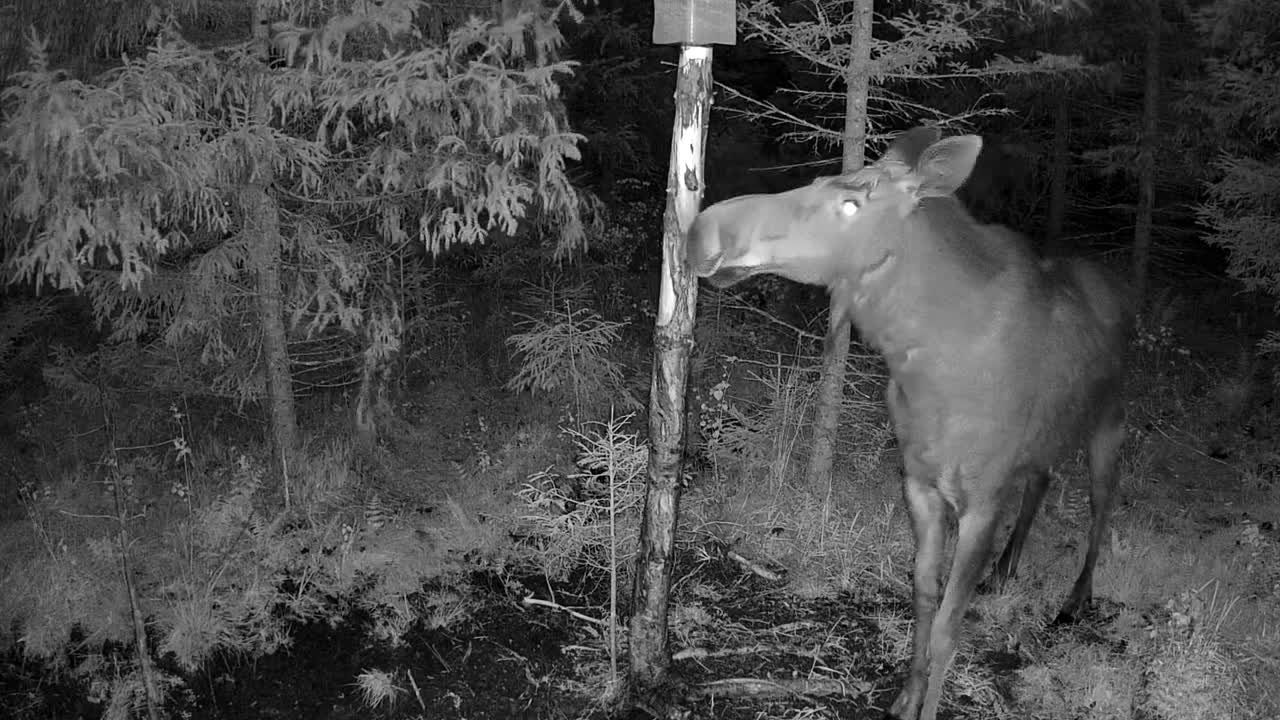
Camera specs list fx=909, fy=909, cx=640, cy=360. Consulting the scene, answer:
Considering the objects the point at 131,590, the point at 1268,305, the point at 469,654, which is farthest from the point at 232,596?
the point at 1268,305

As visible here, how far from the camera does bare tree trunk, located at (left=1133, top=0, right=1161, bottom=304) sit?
11688mm

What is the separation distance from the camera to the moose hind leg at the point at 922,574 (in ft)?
12.9

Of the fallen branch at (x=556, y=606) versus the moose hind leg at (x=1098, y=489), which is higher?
the moose hind leg at (x=1098, y=489)

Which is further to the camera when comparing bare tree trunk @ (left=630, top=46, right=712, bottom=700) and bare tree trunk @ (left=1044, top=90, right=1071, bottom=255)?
bare tree trunk @ (left=1044, top=90, right=1071, bottom=255)

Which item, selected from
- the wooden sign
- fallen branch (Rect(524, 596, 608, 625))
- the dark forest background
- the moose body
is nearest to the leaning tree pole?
the wooden sign

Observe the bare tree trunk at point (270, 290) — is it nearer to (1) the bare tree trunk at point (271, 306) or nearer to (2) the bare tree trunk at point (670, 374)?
(1) the bare tree trunk at point (271, 306)

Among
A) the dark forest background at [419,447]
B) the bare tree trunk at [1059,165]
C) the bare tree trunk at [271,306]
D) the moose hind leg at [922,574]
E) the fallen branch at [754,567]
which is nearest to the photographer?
the moose hind leg at [922,574]

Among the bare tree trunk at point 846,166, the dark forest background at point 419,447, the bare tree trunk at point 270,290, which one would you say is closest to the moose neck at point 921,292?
the dark forest background at point 419,447

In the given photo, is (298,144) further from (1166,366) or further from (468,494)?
(1166,366)

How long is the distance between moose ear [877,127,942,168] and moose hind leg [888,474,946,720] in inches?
52.5

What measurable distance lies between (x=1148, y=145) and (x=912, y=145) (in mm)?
10328

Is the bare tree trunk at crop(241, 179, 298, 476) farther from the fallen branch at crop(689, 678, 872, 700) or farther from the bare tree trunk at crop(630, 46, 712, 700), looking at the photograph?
the fallen branch at crop(689, 678, 872, 700)

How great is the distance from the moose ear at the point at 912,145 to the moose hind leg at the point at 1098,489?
2.30m

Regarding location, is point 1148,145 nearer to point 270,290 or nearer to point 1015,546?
point 1015,546
